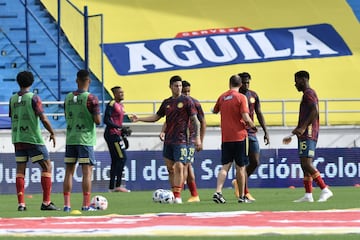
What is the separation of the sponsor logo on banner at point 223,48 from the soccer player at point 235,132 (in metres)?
15.0

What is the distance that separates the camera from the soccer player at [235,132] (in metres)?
19.1

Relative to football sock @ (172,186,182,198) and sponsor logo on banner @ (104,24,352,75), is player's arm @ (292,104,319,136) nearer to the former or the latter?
football sock @ (172,186,182,198)

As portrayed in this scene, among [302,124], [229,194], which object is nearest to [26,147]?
[302,124]

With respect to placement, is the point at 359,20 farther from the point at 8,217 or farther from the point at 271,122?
the point at 8,217

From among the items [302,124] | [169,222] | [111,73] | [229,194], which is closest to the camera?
[169,222]

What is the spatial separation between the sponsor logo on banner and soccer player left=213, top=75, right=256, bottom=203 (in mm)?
14965

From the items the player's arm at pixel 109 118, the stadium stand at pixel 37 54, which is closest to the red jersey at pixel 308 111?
the player's arm at pixel 109 118

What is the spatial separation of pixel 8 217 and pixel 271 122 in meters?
16.5

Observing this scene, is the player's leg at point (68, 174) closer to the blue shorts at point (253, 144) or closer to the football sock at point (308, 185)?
the football sock at point (308, 185)

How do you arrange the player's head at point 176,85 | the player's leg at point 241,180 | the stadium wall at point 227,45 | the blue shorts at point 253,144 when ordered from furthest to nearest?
the stadium wall at point 227,45 < the blue shorts at point 253,144 < the player's head at point 176,85 < the player's leg at point 241,180

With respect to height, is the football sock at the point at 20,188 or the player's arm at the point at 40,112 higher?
the player's arm at the point at 40,112

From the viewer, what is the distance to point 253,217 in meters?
14.8

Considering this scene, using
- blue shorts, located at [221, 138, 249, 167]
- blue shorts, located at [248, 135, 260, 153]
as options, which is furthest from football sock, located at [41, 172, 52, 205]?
blue shorts, located at [248, 135, 260, 153]

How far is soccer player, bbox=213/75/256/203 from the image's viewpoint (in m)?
19.1
